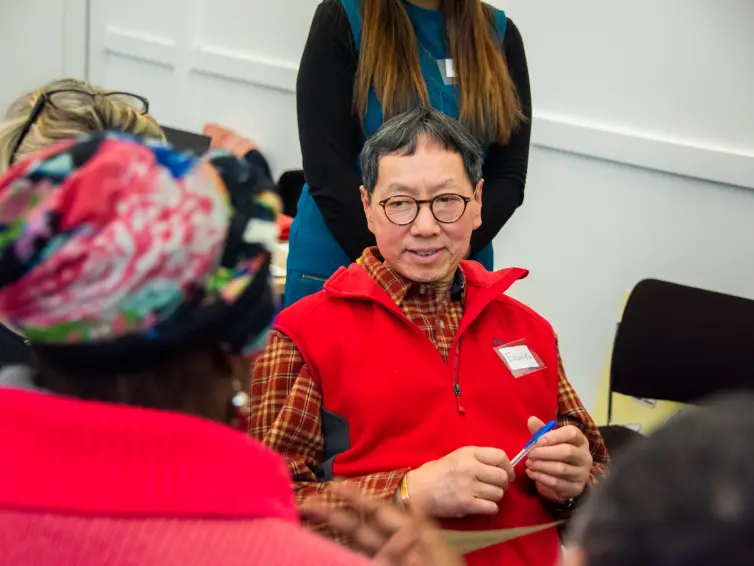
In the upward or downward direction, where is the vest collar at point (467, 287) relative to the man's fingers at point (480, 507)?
upward

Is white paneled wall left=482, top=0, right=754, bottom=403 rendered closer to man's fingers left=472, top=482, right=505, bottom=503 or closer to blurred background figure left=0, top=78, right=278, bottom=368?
man's fingers left=472, top=482, right=505, bottom=503

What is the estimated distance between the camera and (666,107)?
10.00 ft

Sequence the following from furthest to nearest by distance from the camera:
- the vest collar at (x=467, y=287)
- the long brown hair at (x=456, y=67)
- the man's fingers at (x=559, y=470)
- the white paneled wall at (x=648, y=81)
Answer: the white paneled wall at (x=648, y=81)
the long brown hair at (x=456, y=67)
the vest collar at (x=467, y=287)
the man's fingers at (x=559, y=470)

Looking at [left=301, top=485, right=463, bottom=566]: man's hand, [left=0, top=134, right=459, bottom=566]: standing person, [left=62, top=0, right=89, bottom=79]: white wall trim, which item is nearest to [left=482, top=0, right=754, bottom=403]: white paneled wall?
[left=301, top=485, right=463, bottom=566]: man's hand

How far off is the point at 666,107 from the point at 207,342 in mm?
2567

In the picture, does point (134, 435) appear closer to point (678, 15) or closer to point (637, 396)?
point (637, 396)

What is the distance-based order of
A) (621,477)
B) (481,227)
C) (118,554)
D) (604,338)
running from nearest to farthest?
1. (621,477)
2. (118,554)
3. (481,227)
4. (604,338)

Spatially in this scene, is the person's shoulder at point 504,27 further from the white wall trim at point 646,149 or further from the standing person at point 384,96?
the white wall trim at point 646,149

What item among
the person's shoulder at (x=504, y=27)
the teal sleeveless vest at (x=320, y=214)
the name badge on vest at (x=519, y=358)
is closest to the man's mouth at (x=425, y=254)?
the name badge on vest at (x=519, y=358)

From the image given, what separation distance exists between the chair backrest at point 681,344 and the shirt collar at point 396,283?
847mm

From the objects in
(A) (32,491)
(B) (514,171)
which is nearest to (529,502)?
(B) (514,171)

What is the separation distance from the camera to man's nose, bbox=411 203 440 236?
187 centimetres

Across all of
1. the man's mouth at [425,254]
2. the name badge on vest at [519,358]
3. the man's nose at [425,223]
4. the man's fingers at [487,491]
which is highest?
the man's nose at [425,223]

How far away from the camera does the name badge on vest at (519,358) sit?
1853 mm
